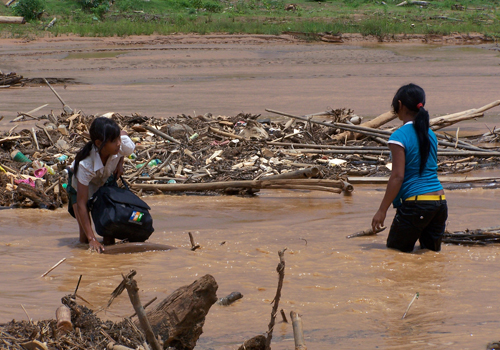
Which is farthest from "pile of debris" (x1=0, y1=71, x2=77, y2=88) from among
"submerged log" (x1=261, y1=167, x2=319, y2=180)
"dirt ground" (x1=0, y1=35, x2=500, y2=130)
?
"submerged log" (x1=261, y1=167, x2=319, y2=180)

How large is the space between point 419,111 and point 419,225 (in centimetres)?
85

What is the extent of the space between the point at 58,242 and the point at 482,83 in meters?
16.0

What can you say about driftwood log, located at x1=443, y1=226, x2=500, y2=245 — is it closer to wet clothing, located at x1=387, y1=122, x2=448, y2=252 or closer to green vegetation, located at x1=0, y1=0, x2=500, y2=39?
wet clothing, located at x1=387, y1=122, x2=448, y2=252

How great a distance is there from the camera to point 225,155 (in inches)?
325

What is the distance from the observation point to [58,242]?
4934 mm

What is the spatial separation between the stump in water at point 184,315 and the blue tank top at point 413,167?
2166mm

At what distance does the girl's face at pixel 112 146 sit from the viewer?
14.3 feet

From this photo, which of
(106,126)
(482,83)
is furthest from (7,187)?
(482,83)

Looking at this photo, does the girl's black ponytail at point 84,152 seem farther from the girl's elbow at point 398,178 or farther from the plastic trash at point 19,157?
Answer: the plastic trash at point 19,157

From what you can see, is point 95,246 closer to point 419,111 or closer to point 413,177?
point 413,177

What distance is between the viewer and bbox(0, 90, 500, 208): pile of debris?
685cm

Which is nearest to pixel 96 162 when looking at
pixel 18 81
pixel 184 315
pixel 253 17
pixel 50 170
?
pixel 184 315

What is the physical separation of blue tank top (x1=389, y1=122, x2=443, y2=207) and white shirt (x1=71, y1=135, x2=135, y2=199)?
200 cm

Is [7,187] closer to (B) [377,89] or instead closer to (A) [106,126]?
(A) [106,126]
